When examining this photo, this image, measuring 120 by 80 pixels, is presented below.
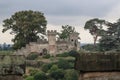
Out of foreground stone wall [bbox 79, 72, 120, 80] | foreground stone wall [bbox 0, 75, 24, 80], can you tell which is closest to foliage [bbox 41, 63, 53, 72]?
foreground stone wall [bbox 79, 72, 120, 80]

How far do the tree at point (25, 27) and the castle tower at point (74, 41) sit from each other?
446cm

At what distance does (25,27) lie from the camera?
76062 millimetres

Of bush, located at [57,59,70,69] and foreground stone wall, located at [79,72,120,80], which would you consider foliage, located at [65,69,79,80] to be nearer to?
bush, located at [57,59,70,69]

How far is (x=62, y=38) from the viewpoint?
8419cm

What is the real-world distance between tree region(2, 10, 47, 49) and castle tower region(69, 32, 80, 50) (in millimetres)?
4460

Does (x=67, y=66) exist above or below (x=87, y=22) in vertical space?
below

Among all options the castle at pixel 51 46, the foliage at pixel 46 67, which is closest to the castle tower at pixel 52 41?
the castle at pixel 51 46

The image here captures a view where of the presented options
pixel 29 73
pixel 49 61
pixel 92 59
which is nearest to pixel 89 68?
pixel 92 59

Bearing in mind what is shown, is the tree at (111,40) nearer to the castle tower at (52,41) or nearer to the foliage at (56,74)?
the foliage at (56,74)

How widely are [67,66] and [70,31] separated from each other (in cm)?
1860

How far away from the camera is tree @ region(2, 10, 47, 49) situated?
75950 millimetres

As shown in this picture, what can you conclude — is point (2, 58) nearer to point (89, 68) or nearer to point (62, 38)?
point (89, 68)

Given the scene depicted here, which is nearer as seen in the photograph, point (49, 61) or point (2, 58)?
point (2, 58)

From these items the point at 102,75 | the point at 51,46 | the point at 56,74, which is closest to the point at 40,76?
the point at 56,74
